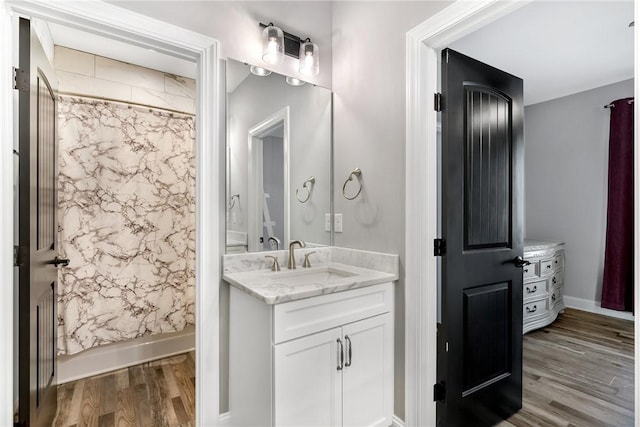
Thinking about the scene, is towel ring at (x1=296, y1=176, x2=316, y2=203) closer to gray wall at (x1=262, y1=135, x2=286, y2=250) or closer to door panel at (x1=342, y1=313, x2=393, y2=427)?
gray wall at (x1=262, y1=135, x2=286, y2=250)

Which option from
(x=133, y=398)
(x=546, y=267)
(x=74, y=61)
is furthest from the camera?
(x=546, y=267)

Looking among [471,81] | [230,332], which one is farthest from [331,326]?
[471,81]

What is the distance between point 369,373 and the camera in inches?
65.7

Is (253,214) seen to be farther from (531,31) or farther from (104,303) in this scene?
(531,31)

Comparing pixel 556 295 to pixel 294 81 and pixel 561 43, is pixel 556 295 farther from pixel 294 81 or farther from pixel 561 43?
pixel 294 81

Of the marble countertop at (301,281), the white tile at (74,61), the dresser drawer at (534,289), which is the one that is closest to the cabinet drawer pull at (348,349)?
the marble countertop at (301,281)

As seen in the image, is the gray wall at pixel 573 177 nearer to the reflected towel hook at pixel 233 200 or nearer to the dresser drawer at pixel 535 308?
the dresser drawer at pixel 535 308

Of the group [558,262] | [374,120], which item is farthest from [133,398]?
[558,262]

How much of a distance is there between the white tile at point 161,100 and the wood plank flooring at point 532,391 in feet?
7.00

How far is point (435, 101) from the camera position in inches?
66.5

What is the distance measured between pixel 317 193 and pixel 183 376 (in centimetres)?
171

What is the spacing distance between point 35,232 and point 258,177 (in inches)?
43.4

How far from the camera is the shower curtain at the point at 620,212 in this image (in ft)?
11.4

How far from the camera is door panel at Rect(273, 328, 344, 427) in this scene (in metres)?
1.40
